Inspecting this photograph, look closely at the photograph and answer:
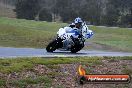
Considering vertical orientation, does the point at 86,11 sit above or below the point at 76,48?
below

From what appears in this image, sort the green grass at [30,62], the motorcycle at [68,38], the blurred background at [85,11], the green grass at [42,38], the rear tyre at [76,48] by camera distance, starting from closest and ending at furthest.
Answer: the green grass at [30,62]
the motorcycle at [68,38]
the rear tyre at [76,48]
the green grass at [42,38]
the blurred background at [85,11]

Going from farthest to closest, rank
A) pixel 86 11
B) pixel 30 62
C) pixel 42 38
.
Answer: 1. pixel 86 11
2. pixel 42 38
3. pixel 30 62

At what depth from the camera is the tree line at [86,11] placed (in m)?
74.6

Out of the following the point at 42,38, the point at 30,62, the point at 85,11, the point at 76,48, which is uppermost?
the point at 30,62

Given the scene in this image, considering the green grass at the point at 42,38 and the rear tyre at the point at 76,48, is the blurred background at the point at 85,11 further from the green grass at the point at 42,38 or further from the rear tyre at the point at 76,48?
the rear tyre at the point at 76,48

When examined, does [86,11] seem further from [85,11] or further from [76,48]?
[76,48]

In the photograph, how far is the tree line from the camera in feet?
245

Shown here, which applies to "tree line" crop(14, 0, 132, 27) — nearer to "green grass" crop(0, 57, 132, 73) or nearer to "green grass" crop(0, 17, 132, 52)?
"green grass" crop(0, 17, 132, 52)

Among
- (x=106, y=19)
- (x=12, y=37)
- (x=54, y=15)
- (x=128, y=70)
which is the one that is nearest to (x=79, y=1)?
(x=54, y=15)

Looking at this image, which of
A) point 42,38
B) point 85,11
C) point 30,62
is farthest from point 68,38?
point 85,11

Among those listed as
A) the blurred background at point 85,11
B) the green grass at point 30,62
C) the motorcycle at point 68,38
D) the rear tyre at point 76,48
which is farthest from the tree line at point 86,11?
the green grass at point 30,62

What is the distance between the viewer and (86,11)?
79875 millimetres

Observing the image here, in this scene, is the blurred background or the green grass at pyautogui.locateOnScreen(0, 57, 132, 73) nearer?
the green grass at pyautogui.locateOnScreen(0, 57, 132, 73)

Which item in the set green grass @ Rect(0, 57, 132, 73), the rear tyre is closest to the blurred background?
the rear tyre
